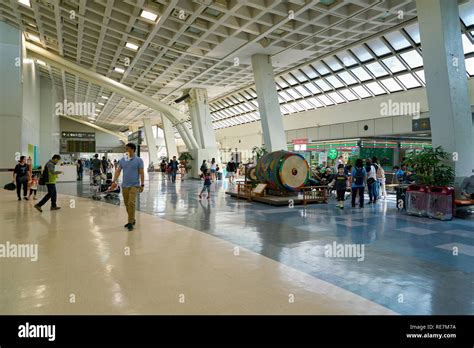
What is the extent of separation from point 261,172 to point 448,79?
22.4ft

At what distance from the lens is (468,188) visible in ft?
32.1

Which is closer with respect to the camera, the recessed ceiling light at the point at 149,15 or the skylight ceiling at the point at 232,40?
the skylight ceiling at the point at 232,40

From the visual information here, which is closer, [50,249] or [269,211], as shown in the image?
[50,249]

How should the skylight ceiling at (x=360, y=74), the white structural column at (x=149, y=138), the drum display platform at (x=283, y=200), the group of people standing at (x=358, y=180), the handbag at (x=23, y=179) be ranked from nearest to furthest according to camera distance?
the group of people standing at (x=358, y=180) → the drum display platform at (x=283, y=200) → the handbag at (x=23, y=179) → the skylight ceiling at (x=360, y=74) → the white structural column at (x=149, y=138)

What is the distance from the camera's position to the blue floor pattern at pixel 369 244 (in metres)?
3.85

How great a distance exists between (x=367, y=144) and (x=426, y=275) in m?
20.7

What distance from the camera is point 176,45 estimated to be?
58.3 feet

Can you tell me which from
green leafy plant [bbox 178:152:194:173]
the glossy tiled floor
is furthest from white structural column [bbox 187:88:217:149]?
the glossy tiled floor

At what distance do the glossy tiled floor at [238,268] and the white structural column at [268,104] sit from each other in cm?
969

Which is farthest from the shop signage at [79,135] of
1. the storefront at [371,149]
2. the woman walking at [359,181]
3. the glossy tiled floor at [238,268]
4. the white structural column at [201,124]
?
the woman walking at [359,181]

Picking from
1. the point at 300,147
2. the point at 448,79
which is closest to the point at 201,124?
the point at 300,147

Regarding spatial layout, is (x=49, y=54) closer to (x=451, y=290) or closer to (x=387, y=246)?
(x=387, y=246)

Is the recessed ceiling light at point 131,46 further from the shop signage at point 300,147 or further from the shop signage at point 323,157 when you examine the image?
the shop signage at point 323,157
